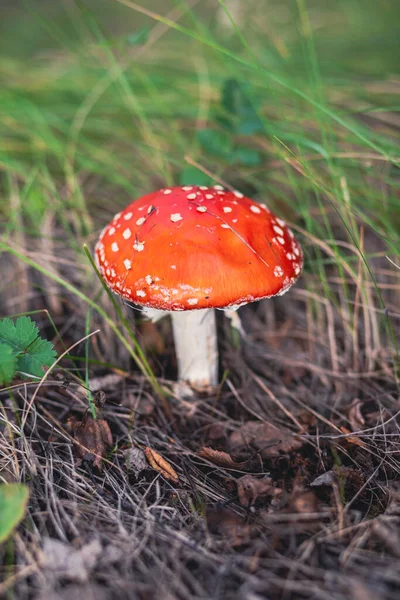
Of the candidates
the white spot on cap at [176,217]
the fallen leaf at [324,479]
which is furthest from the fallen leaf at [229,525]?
the white spot on cap at [176,217]

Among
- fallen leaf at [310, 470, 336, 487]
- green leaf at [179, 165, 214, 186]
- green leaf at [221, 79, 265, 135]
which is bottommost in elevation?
fallen leaf at [310, 470, 336, 487]

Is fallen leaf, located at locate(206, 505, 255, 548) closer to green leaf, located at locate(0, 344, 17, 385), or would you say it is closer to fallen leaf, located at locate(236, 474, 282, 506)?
fallen leaf, located at locate(236, 474, 282, 506)

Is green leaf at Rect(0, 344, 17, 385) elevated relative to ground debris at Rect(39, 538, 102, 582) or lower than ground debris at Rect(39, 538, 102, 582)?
elevated

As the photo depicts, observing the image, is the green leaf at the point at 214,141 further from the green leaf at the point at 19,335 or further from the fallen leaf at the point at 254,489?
the fallen leaf at the point at 254,489

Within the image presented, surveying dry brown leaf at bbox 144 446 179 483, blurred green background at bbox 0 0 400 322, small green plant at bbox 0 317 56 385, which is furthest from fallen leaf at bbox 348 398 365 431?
small green plant at bbox 0 317 56 385

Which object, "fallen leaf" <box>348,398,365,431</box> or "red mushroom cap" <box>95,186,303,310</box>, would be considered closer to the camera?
"red mushroom cap" <box>95,186,303,310</box>

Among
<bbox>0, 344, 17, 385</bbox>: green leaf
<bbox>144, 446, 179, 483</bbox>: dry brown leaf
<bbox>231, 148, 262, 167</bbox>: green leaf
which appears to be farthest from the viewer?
<bbox>231, 148, 262, 167</bbox>: green leaf

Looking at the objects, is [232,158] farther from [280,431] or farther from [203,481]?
[203,481]
